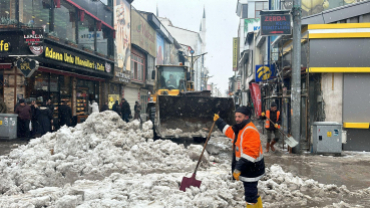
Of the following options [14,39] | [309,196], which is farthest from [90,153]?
[14,39]

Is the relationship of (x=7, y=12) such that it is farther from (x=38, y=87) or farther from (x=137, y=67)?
(x=137, y=67)

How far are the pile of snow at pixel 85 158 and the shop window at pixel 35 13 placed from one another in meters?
5.99

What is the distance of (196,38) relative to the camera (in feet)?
234

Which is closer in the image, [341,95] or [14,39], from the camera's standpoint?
[341,95]

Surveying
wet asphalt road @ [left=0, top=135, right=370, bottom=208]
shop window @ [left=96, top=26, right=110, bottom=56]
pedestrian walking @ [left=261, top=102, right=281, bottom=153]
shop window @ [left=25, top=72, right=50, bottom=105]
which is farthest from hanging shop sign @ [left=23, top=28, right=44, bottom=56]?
pedestrian walking @ [left=261, top=102, right=281, bottom=153]

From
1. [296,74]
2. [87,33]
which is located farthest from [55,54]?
[296,74]

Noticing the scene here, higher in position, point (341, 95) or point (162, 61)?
point (162, 61)

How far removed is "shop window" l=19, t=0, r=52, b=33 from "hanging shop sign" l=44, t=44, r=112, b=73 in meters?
0.99

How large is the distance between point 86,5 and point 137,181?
15.3 metres

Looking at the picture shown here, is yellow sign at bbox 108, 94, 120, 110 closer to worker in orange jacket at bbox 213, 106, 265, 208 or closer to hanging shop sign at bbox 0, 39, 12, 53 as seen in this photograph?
hanging shop sign at bbox 0, 39, 12, 53

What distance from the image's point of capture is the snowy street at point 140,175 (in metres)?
4.58

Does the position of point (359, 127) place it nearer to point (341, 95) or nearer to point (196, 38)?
point (341, 95)

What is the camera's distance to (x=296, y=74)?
9.53m

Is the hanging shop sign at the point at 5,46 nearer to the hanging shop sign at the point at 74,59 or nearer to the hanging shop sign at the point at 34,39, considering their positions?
the hanging shop sign at the point at 34,39
